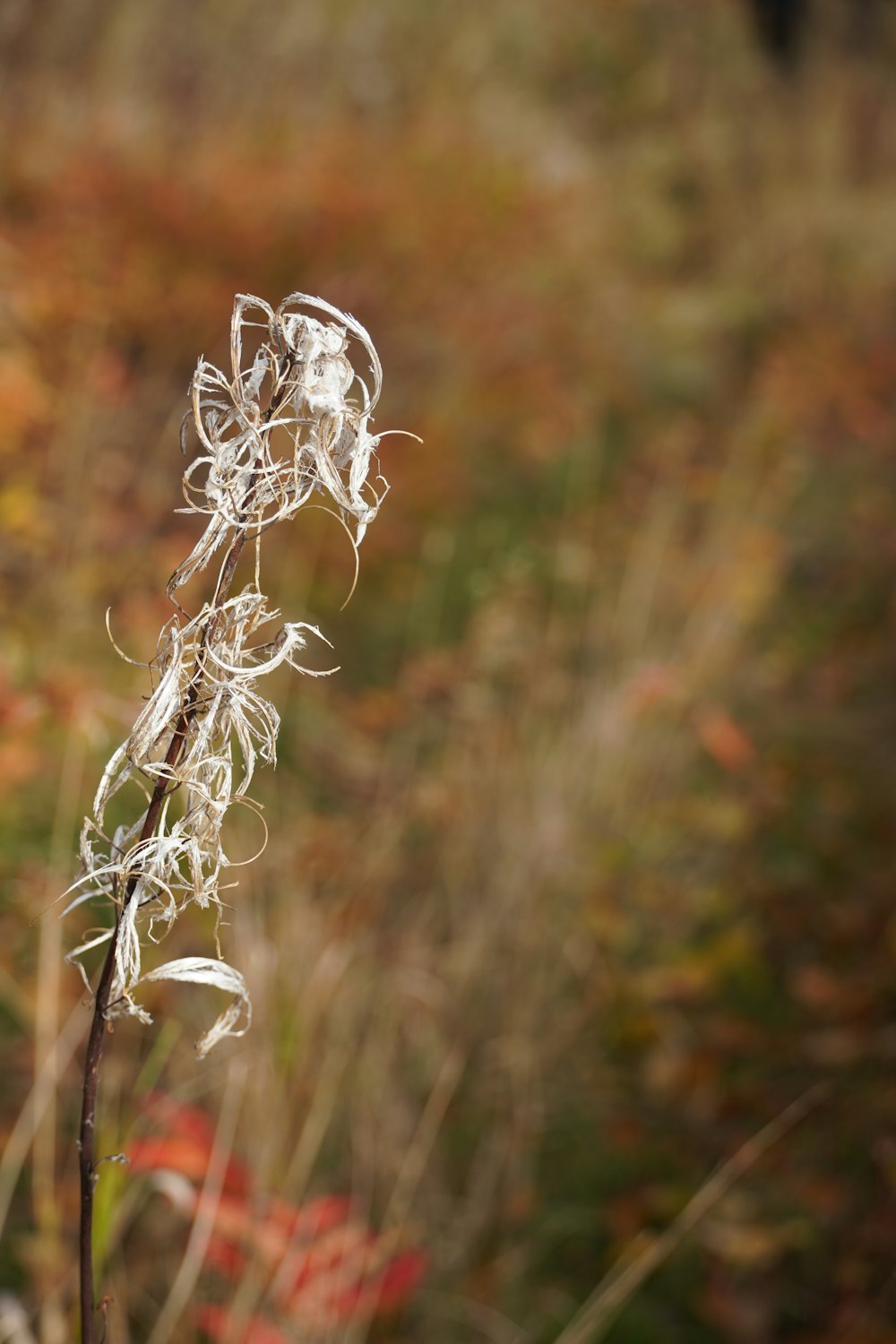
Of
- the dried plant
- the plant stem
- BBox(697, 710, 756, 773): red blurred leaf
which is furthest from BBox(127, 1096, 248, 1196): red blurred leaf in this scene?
BBox(697, 710, 756, 773): red blurred leaf

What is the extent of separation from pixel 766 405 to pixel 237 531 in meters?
4.61

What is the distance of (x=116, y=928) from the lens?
472 millimetres

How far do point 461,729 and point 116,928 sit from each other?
212 cm

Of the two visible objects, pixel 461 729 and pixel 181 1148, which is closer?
pixel 181 1148

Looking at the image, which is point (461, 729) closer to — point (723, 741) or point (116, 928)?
point (723, 741)

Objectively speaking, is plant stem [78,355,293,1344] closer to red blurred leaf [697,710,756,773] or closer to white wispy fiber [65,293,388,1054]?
white wispy fiber [65,293,388,1054]

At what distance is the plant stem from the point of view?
0.46 m

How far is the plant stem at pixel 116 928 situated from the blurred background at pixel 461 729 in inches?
9.7

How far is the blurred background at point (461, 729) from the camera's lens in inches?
64.6

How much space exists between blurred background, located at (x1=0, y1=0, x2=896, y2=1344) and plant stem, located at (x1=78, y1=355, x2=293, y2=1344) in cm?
25

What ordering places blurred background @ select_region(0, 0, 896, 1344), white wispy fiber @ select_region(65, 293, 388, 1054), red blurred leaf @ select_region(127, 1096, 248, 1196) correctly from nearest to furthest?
white wispy fiber @ select_region(65, 293, 388, 1054), red blurred leaf @ select_region(127, 1096, 248, 1196), blurred background @ select_region(0, 0, 896, 1344)

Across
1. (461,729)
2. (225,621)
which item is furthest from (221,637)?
(461,729)

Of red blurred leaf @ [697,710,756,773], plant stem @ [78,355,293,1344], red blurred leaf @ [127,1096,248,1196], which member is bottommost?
red blurred leaf @ [127,1096,248,1196]

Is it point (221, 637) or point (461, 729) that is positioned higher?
point (221, 637)
